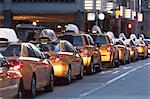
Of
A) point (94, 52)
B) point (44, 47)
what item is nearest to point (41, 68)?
point (44, 47)

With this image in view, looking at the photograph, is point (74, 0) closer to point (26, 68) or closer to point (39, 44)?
point (39, 44)

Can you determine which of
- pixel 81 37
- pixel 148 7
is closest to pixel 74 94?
pixel 81 37

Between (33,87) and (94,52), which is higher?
(33,87)

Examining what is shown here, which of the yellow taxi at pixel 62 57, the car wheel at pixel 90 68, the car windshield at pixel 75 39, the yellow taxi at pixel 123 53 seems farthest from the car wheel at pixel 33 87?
the yellow taxi at pixel 123 53

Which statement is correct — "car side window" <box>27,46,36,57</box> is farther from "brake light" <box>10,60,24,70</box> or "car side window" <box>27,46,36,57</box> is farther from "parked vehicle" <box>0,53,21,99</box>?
"parked vehicle" <box>0,53,21,99</box>

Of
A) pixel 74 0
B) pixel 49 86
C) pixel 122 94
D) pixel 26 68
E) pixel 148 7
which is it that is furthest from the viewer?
pixel 148 7

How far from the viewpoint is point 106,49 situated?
2769 cm

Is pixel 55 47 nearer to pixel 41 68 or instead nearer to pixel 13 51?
pixel 41 68

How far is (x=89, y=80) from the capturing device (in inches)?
826

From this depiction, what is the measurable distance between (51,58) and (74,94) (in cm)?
297

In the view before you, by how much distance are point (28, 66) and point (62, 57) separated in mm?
4404

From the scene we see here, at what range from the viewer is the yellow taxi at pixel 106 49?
2777cm

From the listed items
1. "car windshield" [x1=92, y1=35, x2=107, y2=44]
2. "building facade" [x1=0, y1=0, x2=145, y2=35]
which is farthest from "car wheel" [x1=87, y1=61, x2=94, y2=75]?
"building facade" [x1=0, y1=0, x2=145, y2=35]

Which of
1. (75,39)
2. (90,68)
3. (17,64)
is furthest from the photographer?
(90,68)
